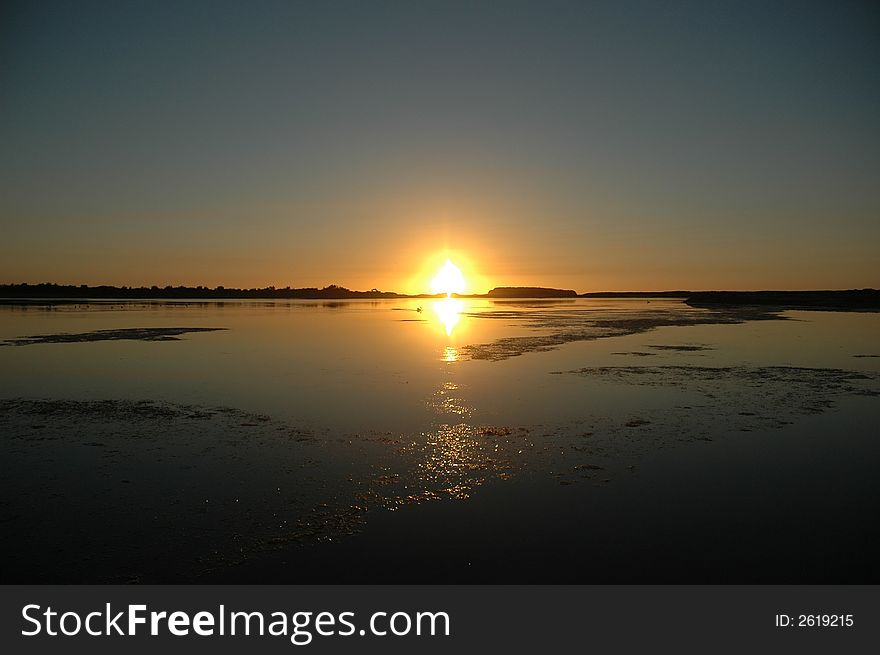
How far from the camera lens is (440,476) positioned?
8727 mm

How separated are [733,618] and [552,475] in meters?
3.63

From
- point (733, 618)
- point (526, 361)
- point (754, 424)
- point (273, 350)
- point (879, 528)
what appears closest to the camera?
point (733, 618)

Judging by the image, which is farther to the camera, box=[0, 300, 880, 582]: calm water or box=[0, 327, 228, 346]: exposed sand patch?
box=[0, 327, 228, 346]: exposed sand patch

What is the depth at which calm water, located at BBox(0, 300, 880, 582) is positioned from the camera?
605cm

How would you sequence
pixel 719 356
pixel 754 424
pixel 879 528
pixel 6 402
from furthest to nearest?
pixel 719 356
pixel 6 402
pixel 754 424
pixel 879 528

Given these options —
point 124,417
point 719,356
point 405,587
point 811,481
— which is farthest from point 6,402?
point 719,356

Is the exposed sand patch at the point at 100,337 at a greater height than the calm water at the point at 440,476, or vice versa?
the exposed sand patch at the point at 100,337

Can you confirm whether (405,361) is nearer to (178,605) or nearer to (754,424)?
(754,424)

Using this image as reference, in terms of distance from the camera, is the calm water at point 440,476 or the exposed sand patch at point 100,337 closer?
the calm water at point 440,476

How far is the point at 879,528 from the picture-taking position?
691 centimetres

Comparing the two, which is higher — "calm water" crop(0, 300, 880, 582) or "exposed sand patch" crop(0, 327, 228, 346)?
"exposed sand patch" crop(0, 327, 228, 346)

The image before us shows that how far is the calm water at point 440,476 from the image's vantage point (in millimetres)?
6051

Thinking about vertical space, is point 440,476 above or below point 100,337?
below

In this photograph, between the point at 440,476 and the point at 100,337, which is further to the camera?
the point at 100,337
